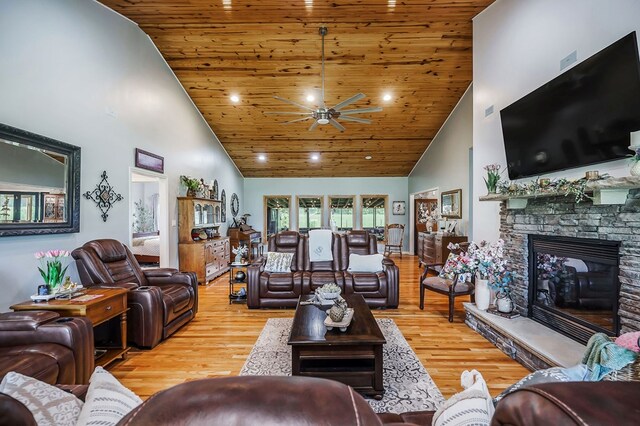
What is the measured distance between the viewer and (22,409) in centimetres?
Answer: 70

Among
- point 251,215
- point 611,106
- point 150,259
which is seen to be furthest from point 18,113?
point 251,215

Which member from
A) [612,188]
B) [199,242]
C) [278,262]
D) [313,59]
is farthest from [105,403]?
[313,59]

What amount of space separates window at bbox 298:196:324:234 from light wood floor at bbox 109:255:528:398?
5.87m

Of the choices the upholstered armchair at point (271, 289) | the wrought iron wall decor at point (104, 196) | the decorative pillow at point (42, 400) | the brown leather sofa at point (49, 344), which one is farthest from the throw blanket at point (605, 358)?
the wrought iron wall decor at point (104, 196)

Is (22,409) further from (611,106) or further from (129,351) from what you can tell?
(611,106)

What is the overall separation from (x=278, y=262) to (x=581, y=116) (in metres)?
3.66

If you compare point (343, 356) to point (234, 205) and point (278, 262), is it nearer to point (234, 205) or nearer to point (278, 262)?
point (278, 262)

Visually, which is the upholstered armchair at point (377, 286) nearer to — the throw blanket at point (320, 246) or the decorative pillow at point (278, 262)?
the throw blanket at point (320, 246)

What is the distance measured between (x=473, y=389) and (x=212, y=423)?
923 millimetres

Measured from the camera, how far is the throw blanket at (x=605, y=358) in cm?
111

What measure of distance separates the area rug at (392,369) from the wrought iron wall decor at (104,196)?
7.97 feet

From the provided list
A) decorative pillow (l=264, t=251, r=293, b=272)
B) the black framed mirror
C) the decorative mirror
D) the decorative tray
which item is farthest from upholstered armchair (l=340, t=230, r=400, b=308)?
the black framed mirror

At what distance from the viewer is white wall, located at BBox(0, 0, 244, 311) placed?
261 cm

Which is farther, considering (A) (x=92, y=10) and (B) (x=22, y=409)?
(A) (x=92, y=10)
